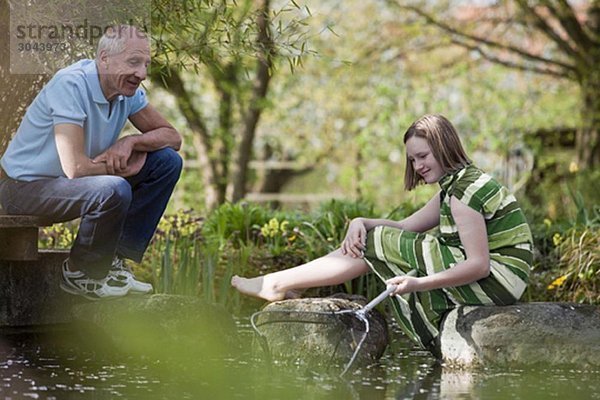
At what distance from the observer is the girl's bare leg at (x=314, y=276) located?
4152 mm

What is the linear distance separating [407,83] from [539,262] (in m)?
9.23

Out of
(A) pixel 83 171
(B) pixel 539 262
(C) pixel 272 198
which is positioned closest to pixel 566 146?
(C) pixel 272 198

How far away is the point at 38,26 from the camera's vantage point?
462cm

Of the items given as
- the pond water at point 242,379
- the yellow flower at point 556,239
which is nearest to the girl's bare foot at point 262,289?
the pond water at point 242,379

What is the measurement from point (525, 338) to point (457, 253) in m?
0.40

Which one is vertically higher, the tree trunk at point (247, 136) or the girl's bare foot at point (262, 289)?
the tree trunk at point (247, 136)

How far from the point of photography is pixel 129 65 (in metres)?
4.22

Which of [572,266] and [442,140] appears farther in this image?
[572,266]

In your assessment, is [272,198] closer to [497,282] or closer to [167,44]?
[167,44]

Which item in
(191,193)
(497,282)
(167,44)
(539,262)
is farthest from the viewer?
(191,193)

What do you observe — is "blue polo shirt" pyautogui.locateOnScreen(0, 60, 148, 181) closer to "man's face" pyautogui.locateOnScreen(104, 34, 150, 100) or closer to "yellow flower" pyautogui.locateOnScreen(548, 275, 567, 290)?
"man's face" pyautogui.locateOnScreen(104, 34, 150, 100)

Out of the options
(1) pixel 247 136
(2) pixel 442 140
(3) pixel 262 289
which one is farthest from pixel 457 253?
(1) pixel 247 136

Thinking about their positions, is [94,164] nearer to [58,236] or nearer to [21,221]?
[21,221]

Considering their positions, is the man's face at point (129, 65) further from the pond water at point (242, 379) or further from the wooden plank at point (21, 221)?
the pond water at point (242, 379)
